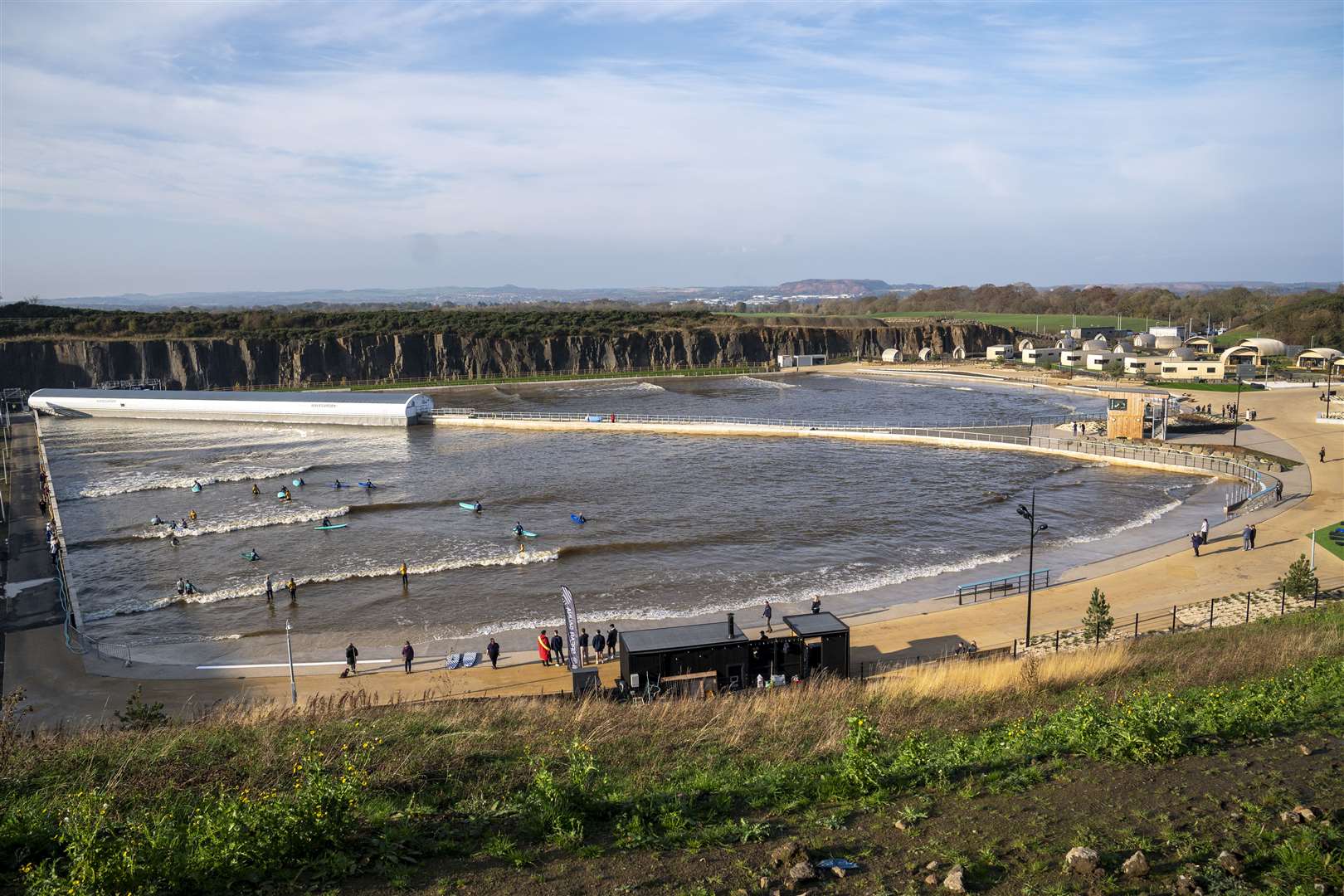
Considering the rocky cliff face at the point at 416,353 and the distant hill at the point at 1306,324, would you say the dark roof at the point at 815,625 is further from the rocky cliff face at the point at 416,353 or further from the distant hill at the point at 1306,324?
the distant hill at the point at 1306,324

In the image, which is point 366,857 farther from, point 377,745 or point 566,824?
point 377,745

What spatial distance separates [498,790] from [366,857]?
5.94 ft

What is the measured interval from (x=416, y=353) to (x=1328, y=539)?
9289 cm

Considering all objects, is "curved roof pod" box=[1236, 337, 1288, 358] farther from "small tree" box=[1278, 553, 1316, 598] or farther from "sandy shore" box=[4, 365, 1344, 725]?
"small tree" box=[1278, 553, 1316, 598]

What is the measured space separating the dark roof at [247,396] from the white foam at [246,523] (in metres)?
26.5

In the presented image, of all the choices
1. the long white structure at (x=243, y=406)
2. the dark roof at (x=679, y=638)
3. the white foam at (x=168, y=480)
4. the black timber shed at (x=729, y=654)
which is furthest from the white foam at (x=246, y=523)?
the long white structure at (x=243, y=406)

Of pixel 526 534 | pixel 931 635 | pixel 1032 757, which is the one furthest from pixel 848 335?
pixel 1032 757

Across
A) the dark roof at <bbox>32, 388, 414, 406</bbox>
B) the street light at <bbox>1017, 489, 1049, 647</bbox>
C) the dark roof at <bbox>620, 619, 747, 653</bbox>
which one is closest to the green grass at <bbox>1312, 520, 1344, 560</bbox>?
the street light at <bbox>1017, 489, 1049, 647</bbox>

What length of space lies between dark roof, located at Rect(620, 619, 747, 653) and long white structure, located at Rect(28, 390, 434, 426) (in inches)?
1897

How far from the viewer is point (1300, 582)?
20016 millimetres

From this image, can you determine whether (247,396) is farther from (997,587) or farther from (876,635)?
(997,587)

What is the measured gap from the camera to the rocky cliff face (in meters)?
86.5

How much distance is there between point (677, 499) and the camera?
36.5 metres

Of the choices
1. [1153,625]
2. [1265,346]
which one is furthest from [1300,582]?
[1265,346]
